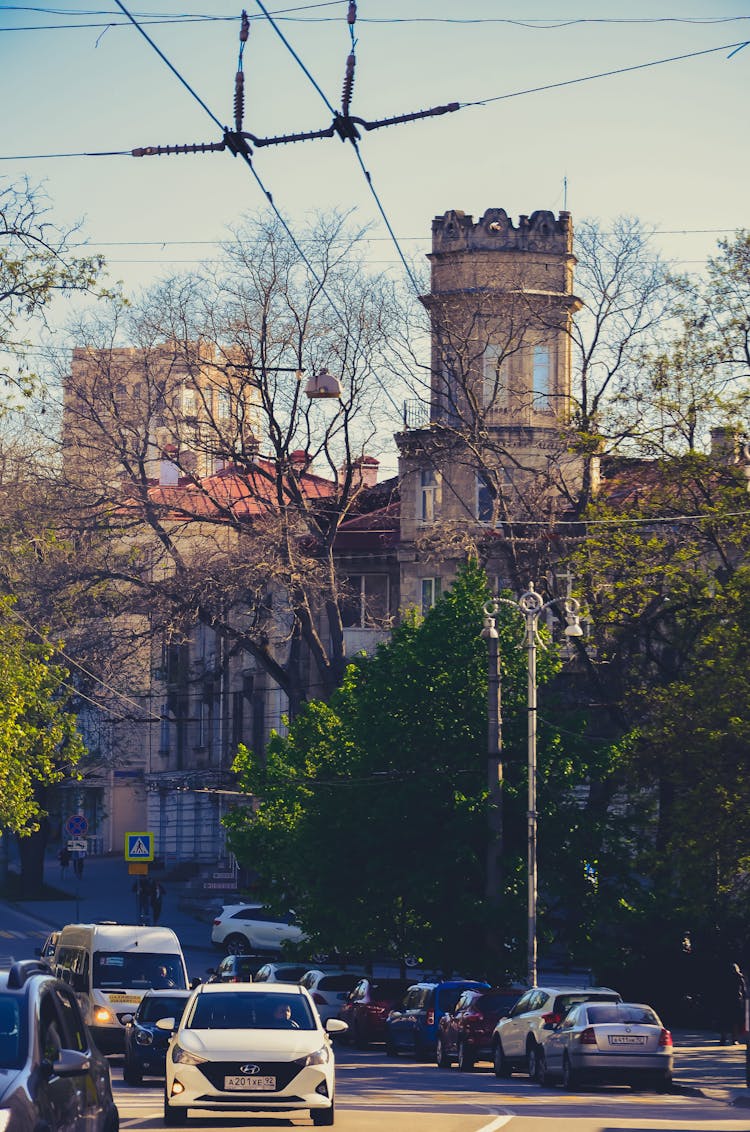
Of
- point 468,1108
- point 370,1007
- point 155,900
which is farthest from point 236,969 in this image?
point 468,1108

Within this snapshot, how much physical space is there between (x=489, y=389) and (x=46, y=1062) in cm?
4866

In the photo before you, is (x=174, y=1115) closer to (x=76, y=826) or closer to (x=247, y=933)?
(x=76, y=826)

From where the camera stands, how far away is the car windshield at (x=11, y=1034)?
10109mm

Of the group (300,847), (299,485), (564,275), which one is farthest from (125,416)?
(300,847)

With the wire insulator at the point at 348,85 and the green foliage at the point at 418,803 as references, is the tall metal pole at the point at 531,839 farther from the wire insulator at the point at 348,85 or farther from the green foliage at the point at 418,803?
the wire insulator at the point at 348,85

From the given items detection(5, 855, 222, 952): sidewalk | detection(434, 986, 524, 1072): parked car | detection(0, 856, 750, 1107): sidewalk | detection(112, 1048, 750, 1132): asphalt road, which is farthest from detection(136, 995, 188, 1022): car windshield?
detection(5, 855, 222, 952): sidewalk

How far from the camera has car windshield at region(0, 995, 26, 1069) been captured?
398 inches

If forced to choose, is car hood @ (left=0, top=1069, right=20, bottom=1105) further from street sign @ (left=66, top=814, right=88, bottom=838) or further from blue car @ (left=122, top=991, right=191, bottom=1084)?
street sign @ (left=66, top=814, right=88, bottom=838)

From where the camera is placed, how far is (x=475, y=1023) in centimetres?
3112

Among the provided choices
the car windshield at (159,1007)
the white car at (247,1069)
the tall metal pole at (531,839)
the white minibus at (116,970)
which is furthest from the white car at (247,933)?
the white car at (247,1069)

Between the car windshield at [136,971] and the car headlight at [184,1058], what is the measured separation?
14067 mm

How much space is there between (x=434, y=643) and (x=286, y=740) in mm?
12216

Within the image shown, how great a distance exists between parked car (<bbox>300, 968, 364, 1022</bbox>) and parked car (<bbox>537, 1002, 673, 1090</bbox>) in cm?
1194

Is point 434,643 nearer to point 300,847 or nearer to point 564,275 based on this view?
point 300,847
